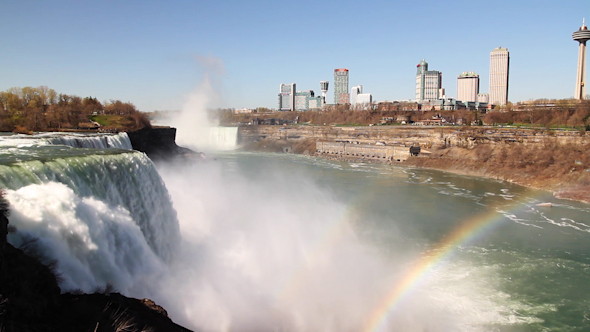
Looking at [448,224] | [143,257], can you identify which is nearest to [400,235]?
[448,224]

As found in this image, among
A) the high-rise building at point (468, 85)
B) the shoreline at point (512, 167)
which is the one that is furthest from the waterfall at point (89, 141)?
the high-rise building at point (468, 85)

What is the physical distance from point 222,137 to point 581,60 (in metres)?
93.8

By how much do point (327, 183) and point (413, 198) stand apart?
281 inches

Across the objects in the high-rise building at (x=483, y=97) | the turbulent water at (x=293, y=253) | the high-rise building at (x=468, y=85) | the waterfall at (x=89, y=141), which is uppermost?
the high-rise building at (x=468, y=85)

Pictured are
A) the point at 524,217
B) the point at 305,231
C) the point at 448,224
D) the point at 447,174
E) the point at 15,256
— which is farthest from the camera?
the point at 447,174

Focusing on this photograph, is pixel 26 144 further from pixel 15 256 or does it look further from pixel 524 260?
pixel 524 260

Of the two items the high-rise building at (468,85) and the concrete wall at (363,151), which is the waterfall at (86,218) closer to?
the concrete wall at (363,151)

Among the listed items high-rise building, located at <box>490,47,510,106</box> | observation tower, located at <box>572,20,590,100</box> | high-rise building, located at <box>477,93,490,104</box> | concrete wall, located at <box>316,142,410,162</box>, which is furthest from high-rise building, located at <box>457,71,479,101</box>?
concrete wall, located at <box>316,142,410,162</box>

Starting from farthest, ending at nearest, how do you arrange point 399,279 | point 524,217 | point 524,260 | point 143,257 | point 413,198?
point 413,198
point 524,217
point 524,260
point 399,279
point 143,257

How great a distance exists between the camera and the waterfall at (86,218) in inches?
Result: 250

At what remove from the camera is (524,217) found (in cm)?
1939

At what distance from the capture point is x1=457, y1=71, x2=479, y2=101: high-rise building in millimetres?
192250

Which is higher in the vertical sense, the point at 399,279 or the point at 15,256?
the point at 15,256

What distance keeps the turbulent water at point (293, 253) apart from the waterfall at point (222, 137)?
46.1 metres
